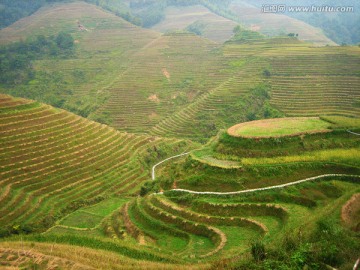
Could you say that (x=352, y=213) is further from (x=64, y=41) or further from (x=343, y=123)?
(x=64, y=41)


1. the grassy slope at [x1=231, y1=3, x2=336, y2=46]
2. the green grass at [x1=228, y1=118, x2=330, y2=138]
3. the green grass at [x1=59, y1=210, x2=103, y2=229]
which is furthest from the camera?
the grassy slope at [x1=231, y1=3, x2=336, y2=46]

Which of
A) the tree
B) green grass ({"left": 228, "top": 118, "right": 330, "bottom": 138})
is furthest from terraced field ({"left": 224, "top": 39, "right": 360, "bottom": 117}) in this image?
the tree

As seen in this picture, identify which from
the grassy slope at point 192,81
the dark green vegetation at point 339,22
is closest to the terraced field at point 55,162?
the grassy slope at point 192,81

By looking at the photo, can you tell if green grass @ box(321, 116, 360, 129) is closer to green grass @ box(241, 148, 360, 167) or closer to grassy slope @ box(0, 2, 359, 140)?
green grass @ box(241, 148, 360, 167)

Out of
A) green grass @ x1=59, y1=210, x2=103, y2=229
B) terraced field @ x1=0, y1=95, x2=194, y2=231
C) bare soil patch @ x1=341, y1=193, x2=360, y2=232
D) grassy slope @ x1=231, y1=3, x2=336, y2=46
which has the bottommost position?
green grass @ x1=59, y1=210, x2=103, y2=229

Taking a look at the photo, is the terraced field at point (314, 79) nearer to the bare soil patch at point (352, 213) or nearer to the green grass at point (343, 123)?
the green grass at point (343, 123)

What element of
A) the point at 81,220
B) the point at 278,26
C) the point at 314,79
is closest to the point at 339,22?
the point at 278,26

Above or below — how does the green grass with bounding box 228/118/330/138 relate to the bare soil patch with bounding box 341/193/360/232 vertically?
above
